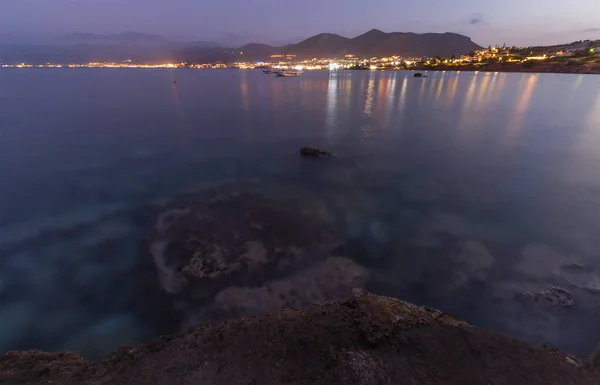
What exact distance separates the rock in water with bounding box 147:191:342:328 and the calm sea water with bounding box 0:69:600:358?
144cm

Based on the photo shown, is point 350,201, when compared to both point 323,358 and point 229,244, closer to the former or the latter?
point 229,244

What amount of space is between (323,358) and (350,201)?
512 inches

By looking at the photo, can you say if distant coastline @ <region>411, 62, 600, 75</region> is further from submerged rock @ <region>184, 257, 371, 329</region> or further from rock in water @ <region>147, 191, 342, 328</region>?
submerged rock @ <region>184, 257, 371, 329</region>

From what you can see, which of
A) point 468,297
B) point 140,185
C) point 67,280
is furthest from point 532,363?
point 140,185

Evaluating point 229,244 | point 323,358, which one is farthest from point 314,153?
point 323,358

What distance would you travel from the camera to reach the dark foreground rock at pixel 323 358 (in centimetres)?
645

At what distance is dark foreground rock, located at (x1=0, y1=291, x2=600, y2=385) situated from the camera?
6.45 meters

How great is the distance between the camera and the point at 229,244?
1374 centimetres

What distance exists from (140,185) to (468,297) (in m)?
21.1

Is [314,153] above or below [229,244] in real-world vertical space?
below

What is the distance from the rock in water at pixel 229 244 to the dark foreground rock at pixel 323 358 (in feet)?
11.0

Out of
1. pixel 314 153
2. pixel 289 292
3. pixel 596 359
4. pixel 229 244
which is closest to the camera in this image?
pixel 596 359

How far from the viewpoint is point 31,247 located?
562 inches

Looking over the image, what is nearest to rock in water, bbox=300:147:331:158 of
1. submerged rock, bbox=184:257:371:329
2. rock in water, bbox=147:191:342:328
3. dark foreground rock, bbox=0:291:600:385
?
rock in water, bbox=147:191:342:328
